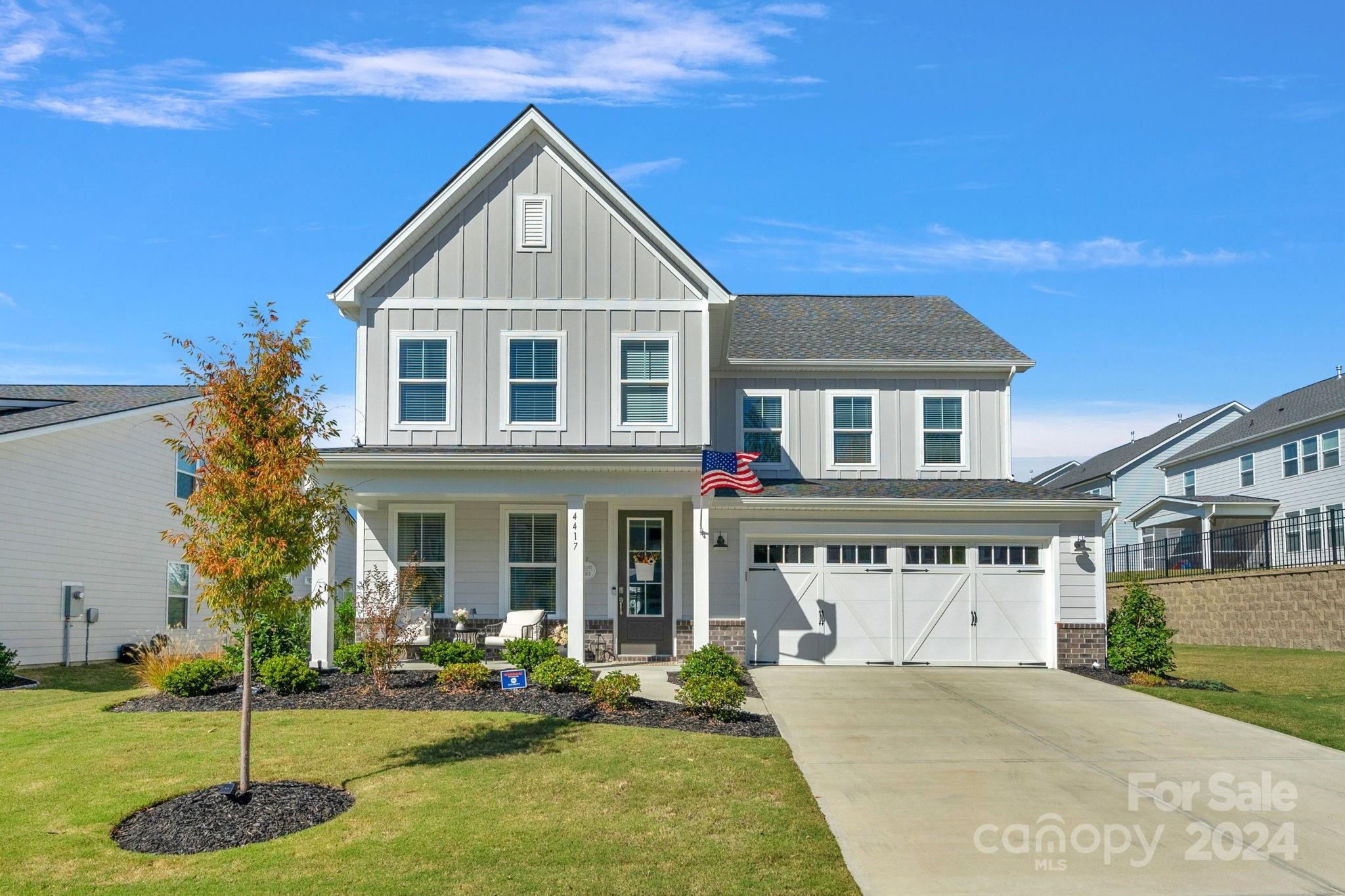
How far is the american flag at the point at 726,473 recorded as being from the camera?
16.1 meters

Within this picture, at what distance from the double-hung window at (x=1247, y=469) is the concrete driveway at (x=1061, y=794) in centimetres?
2463

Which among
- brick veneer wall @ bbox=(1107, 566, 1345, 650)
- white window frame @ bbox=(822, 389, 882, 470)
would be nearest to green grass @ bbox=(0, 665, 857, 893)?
white window frame @ bbox=(822, 389, 882, 470)

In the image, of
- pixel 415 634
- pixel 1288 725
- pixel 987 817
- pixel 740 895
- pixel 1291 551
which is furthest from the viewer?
pixel 1291 551

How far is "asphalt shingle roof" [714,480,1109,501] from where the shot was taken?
1748 cm

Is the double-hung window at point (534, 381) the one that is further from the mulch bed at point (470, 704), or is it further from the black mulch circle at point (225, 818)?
the black mulch circle at point (225, 818)

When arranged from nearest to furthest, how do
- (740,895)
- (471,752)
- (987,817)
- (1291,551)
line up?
(740,895)
(987,817)
(471,752)
(1291,551)

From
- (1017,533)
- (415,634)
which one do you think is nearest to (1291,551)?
(1017,533)

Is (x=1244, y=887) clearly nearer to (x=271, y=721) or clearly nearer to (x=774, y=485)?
(x=271, y=721)

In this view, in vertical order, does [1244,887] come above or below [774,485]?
below

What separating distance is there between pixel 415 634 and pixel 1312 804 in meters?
11.7

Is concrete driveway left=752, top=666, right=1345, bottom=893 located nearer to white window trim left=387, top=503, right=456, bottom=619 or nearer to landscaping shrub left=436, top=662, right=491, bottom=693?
landscaping shrub left=436, top=662, right=491, bottom=693

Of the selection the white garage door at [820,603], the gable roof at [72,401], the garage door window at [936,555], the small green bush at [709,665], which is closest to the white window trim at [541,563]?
the white garage door at [820,603]

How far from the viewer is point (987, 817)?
27.5ft

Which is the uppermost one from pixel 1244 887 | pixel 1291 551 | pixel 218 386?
pixel 218 386
